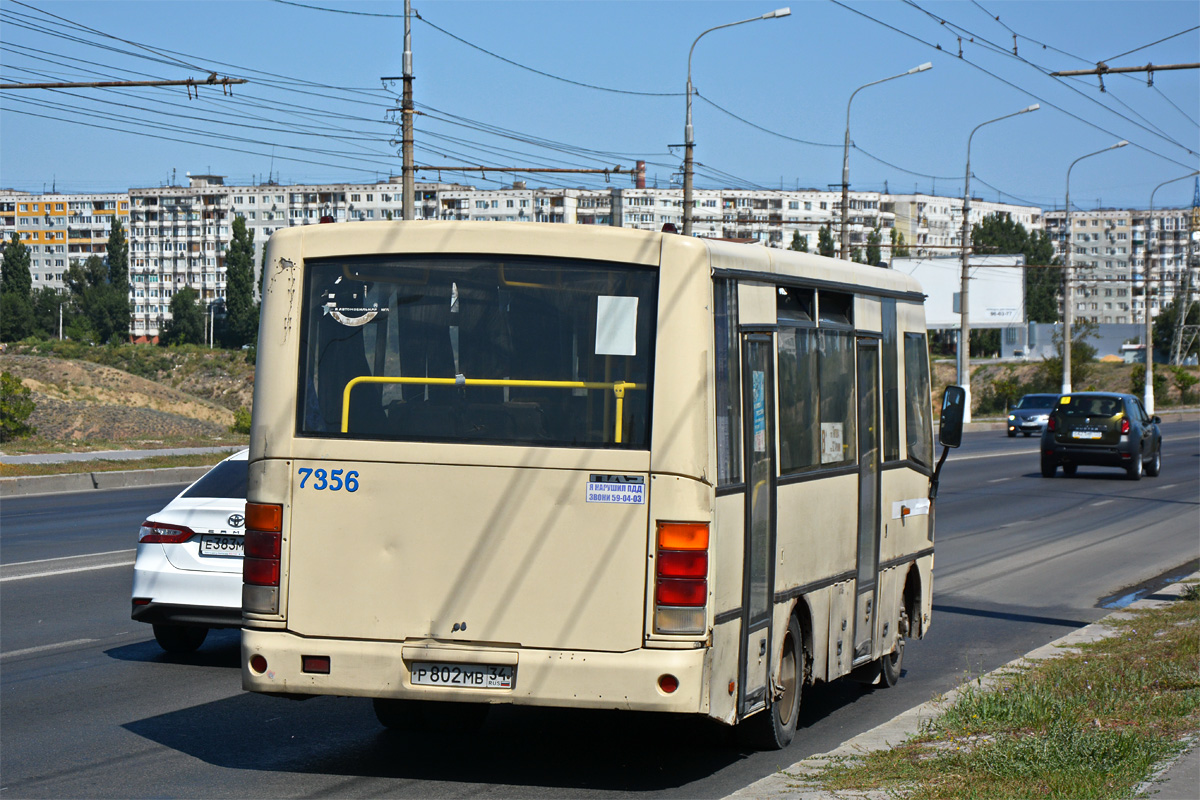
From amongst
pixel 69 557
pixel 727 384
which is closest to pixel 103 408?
pixel 69 557

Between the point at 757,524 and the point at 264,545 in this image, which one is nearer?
the point at 264,545

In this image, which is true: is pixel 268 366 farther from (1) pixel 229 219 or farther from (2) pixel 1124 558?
(1) pixel 229 219

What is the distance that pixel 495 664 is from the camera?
5824 millimetres

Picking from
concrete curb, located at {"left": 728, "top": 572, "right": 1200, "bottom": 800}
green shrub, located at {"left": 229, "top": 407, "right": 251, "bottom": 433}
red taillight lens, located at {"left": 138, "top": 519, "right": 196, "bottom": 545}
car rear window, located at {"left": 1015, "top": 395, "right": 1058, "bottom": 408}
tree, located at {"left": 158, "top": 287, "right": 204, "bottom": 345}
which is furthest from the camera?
tree, located at {"left": 158, "top": 287, "right": 204, "bottom": 345}

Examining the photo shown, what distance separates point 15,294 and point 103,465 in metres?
112

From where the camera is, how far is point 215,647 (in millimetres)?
9930

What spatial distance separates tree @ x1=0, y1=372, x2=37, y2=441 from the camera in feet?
106

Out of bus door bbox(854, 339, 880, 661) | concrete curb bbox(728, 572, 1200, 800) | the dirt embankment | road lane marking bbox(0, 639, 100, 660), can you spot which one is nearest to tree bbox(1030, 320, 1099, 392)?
the dirt embankment

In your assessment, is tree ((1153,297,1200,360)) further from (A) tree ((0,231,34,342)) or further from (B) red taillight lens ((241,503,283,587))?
(B) red taillight lens ((241,503,283,587))

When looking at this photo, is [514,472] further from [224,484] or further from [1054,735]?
[224,484]

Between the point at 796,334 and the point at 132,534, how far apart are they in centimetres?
1194

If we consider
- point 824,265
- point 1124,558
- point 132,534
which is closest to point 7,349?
point 132,534

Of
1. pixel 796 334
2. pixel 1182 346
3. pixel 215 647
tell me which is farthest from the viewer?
pixel 1182 346

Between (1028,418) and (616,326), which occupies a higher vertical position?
(616,326)
